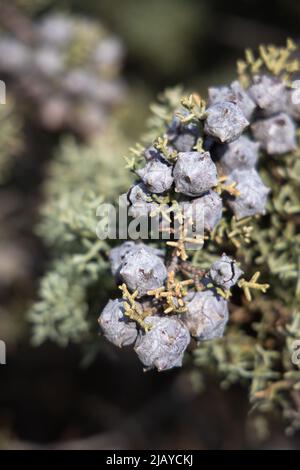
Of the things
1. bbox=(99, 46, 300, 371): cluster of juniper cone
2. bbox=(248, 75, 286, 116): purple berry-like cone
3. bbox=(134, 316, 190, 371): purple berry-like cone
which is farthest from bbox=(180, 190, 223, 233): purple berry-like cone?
bbox=(248, 75, 286, 116): purple berry-like cone

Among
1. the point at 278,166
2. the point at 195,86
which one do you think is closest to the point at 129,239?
the point at 278,166

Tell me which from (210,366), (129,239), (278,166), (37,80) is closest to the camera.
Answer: (129,239)

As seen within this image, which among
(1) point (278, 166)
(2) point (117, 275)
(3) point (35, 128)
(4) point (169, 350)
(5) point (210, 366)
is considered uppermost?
(3) point (35, 128)

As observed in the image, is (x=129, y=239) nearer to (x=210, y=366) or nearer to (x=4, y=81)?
(x=210, y=366)

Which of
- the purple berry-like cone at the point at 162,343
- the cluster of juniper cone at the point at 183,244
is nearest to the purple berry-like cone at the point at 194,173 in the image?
the cluster of juniper cone at the point at 183,244

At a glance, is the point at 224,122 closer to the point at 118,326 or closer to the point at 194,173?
the point at 194,173

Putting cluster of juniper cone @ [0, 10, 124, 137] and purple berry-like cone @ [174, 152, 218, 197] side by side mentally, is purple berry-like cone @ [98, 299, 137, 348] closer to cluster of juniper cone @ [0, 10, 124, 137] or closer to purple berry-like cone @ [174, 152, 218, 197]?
purple berry-like cone @ [174, 152, 218, 197]

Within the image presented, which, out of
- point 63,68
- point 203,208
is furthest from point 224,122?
point 63,68
